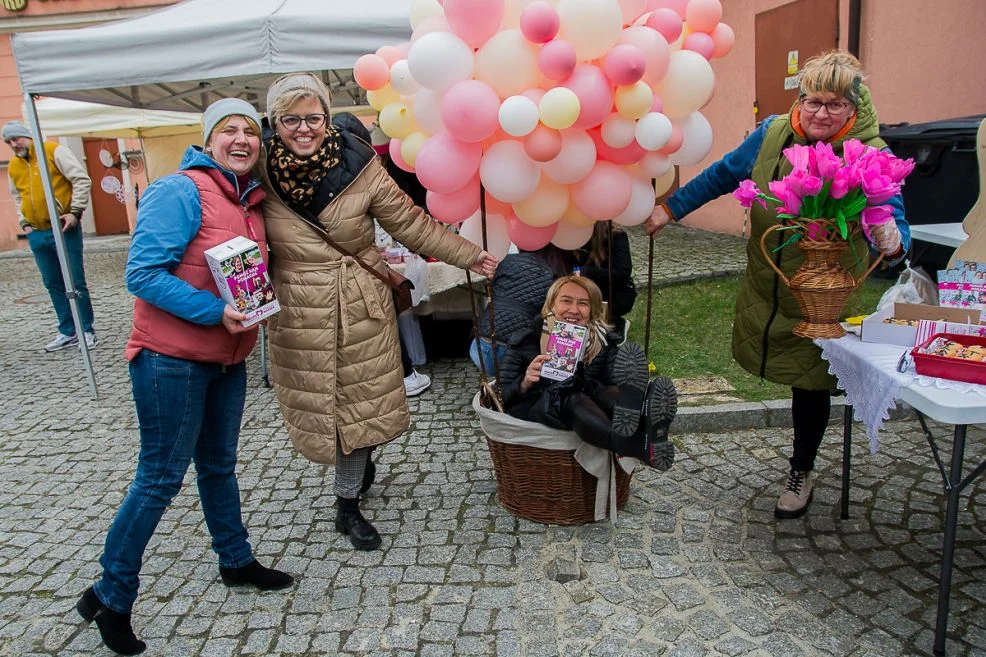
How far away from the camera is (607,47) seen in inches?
96.7

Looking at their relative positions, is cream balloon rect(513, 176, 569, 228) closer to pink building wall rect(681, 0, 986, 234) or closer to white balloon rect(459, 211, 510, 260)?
white balloon rect(459, 211, 510, 260)

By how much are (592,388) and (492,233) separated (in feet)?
2.49

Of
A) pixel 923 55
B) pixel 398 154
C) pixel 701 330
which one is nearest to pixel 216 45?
pixel 398 154

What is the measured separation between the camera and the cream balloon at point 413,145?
2.80m

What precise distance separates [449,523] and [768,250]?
179cm

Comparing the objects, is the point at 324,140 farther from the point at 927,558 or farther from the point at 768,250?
the point at 927,558

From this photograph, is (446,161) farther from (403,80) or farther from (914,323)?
(914,323)

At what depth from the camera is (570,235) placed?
2.97 m

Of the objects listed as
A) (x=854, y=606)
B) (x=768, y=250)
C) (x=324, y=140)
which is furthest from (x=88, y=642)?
(x=768, y=250)

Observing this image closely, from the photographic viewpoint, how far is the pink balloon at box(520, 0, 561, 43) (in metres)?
2.30

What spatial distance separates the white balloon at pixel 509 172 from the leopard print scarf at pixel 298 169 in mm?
608

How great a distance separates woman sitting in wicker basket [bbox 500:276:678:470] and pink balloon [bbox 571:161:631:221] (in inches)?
16.8

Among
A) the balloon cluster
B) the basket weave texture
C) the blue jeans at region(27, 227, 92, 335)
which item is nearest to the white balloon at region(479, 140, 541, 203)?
the balloon cluster

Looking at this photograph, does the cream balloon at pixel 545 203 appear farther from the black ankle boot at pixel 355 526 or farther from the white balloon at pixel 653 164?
the black ankle boot at pixel 355 526
